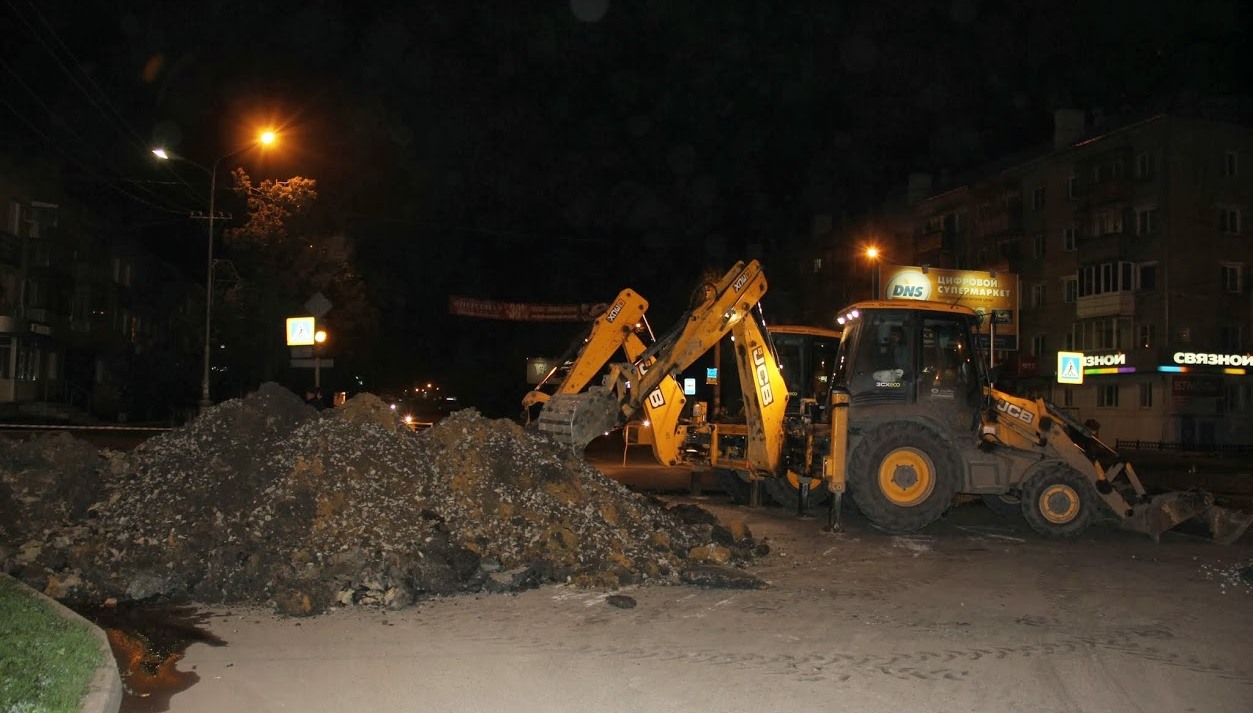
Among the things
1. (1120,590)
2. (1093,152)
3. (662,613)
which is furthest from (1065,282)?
(662,613)

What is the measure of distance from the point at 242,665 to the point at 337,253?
95.6 feet

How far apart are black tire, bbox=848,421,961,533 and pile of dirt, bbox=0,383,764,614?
210cm

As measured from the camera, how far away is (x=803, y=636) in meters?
7.92

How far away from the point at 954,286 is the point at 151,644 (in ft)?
97.3

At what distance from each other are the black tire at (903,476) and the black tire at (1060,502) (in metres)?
1.11

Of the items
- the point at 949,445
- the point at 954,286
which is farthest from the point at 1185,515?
the point at 954,286

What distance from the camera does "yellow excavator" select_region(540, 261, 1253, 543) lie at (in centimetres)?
1324

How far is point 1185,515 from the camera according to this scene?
13.0m

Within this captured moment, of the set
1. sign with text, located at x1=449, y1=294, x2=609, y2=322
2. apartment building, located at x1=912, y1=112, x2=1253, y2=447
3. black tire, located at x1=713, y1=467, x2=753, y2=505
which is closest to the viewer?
black tire, located at x1=713, y1=467, x2=753, y2=505

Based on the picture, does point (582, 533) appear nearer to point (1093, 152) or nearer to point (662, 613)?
point (662, 613)

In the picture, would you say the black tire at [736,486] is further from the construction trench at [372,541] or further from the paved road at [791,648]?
the paved road at [791,648]

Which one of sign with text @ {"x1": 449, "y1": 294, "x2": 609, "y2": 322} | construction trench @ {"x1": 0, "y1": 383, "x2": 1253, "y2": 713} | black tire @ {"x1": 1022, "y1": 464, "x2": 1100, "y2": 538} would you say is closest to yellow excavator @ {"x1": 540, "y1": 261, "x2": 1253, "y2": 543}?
black tire @ {"x1": 1022, "y1": 464, "x2": 1100, "y2": 538}

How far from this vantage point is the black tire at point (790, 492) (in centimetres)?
1606

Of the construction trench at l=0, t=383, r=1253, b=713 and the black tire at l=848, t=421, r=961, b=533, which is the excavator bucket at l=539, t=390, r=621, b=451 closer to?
the construction trench at l=0, t=383, r=1253, b=713
